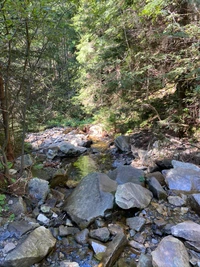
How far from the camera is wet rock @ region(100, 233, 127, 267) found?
94.3 inches

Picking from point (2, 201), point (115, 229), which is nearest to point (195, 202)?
point (115, 229)

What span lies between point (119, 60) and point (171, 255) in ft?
19.3

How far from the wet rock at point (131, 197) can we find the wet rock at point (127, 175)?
645mm

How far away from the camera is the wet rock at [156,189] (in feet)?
12.0

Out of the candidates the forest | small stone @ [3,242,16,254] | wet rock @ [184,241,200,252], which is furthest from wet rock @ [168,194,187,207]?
small stone @ [3,242,16,254]

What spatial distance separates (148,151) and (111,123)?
3.29 meters

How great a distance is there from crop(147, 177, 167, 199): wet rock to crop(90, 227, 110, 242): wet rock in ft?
4.29

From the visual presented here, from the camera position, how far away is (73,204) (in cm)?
341

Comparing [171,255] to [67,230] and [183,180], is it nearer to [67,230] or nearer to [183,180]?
[67,230]

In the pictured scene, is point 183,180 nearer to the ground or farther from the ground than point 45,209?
nearer to the ground

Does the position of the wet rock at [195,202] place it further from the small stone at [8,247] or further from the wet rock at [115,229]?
the small stone at [8,247]

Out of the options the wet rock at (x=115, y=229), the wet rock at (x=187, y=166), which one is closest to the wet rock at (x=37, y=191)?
the wet rock at (x=115, y=229)

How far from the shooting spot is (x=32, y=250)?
2.29m

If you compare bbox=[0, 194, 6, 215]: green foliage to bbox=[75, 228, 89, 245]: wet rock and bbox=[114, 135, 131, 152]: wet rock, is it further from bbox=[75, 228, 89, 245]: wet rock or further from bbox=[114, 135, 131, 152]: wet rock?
bbox=[114, 135, 131, 152]: wet rock
